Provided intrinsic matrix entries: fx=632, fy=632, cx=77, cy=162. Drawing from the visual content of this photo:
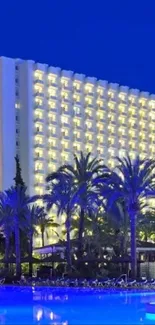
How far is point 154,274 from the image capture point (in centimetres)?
5478

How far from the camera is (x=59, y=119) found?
4033 inches

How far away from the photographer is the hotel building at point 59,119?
95.9m

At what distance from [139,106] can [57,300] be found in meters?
86.7

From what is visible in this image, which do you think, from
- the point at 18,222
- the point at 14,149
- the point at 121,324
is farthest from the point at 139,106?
the point at 121,324

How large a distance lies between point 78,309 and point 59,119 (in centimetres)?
7664

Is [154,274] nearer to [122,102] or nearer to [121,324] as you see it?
[121,324]

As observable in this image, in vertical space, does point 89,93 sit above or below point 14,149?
above

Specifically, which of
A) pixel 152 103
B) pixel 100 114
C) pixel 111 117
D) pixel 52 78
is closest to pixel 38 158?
pixel 52 78

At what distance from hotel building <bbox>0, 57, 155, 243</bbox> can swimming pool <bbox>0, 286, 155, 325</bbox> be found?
5882 centimetres

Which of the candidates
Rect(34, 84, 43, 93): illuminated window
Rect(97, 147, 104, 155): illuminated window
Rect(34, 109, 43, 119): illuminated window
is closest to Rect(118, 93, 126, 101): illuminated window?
Rect(97, 147, 104, 155): illuminated window

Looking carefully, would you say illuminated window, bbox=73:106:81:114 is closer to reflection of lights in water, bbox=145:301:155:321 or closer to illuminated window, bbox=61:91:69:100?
illuminated window, bbox=61:91:69:100

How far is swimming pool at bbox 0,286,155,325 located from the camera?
22625 millimetres

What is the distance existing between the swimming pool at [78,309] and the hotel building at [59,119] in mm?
58821

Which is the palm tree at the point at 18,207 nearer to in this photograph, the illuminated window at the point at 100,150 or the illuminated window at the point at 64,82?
the illuminated window at the point at 64,82
